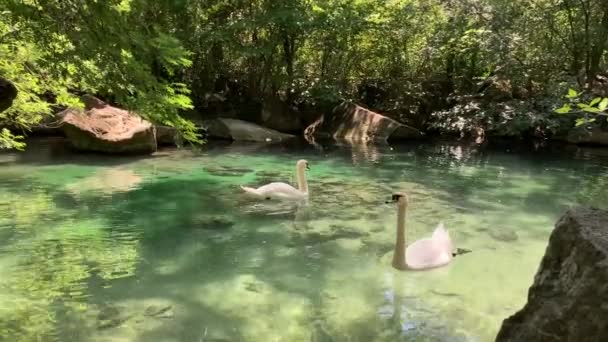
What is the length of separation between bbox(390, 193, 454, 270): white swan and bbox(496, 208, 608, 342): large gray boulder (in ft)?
7.51

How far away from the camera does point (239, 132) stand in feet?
56.3

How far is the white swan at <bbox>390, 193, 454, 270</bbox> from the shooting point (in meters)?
5.71

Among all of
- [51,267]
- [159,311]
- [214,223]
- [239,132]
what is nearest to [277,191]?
[214,223]

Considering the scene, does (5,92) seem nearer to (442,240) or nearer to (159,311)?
(159,311)

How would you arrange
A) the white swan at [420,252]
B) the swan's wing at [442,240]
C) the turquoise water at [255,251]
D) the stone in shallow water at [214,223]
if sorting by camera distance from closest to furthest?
the turquoise water at [255,251]
the white swan at [420,252]
the swan's wing at [442,240]
the stone in shallow water at [214,223]

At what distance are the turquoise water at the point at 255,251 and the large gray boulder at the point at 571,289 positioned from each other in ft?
4.03

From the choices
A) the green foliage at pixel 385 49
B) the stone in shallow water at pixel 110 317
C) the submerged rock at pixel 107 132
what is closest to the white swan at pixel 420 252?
the stone in shallow water at pixel 110 317

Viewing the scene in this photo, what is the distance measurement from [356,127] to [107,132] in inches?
290

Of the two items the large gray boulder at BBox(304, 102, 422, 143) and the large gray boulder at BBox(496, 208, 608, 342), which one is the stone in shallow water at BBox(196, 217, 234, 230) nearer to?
the large gray boulder at BBox(496, 208, 608, 342)

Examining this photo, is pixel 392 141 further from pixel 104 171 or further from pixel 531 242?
pixel 531 242

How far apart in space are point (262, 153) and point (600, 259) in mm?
11828

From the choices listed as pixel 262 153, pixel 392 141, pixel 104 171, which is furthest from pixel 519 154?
pixel 104 171

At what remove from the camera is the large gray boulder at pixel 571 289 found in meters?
2.78

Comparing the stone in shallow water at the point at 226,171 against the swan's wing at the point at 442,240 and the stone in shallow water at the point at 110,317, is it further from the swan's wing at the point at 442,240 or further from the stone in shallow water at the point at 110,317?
the stone in shallow water at the point at 110,317
